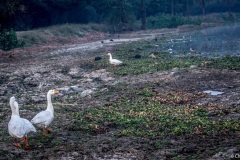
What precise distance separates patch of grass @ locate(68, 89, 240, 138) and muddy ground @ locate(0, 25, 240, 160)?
321mm

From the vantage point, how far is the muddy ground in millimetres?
9523

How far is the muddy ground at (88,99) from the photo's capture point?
31.2 feet

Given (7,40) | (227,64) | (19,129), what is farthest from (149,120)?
(7,40)

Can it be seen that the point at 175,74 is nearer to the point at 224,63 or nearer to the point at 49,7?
the point at 224,63

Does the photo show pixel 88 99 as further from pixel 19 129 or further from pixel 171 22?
pixel 171 22

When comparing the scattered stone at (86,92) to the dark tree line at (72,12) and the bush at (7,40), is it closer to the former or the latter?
the bush at (7,40)

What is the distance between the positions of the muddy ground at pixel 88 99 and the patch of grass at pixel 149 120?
32 cm

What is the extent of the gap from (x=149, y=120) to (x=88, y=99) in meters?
4.48

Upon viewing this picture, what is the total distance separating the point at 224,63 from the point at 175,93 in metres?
6.79

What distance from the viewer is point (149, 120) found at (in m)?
12.5

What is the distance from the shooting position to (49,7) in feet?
172

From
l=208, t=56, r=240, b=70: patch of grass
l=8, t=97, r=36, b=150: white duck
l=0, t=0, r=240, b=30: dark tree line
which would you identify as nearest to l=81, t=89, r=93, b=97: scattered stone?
l=8, t=97, r=36, b=150: white duck

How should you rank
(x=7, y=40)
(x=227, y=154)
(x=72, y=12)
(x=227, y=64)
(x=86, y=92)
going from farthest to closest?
(x=72, y=12), (x=7, y=40), (x=227, y=64), (x=86, y=92), (x=227, y=154)

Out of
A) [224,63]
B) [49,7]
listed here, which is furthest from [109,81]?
[49,7]
